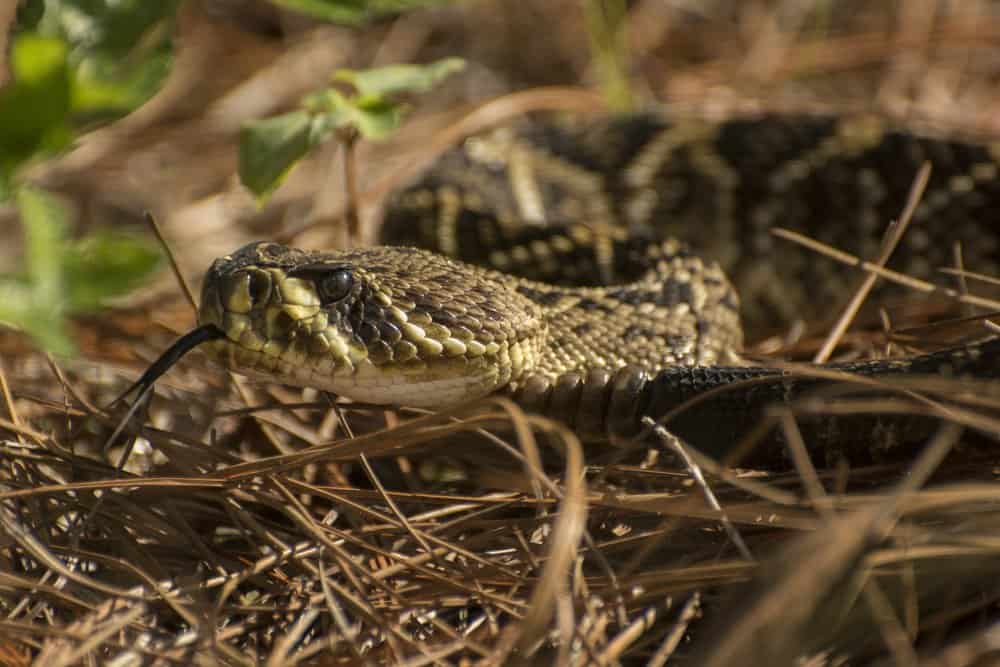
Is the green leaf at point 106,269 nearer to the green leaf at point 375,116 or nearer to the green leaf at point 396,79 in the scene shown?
the green leaf at point 375,116

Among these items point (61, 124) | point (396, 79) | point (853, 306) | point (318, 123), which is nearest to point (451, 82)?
point (396, 79)

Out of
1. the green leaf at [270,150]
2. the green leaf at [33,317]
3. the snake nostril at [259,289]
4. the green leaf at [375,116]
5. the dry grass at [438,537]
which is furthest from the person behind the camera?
the green leaf at [375,116]

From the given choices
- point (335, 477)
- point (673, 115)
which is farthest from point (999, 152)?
point (335, 477)

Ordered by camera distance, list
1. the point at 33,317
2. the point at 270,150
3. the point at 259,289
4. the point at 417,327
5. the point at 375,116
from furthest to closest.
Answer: the point at 375,116, the point at 270,150, the point at 417,327, the point at 259,289, the point at 33,317

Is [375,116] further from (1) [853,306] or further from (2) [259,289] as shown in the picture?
(1) [853,306]

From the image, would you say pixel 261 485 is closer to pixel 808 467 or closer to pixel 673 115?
pixel 808 467

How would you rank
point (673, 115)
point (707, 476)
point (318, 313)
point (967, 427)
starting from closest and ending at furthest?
1. point (967, 427)
2. point (707, 476)
3. point (318, 313)
4. point (673, 115)

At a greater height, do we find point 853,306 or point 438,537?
point 853,306

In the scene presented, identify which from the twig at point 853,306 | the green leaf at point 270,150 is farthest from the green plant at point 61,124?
the twig at point 853,306
